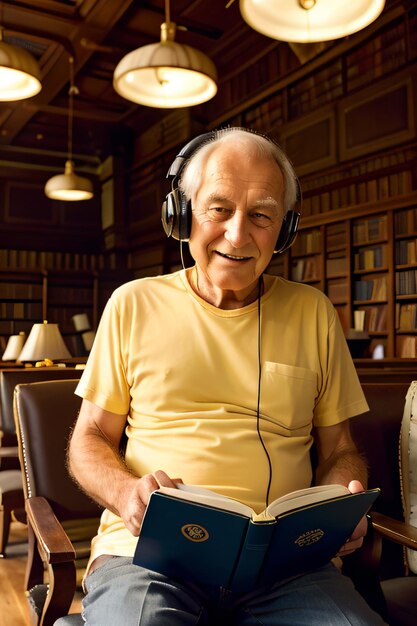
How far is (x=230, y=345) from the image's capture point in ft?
4.94

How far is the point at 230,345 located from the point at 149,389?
0.22 metres

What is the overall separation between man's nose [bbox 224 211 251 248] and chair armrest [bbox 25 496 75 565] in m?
0.80

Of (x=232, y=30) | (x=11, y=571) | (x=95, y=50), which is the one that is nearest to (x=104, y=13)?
(x=95, y=50)

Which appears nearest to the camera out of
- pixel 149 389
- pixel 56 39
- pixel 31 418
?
pixel 149 389

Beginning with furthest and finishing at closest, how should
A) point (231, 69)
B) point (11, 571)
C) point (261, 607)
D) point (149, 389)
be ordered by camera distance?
point (231, 69) < point (11, 571) < point (149, 389) < point (261, 607)

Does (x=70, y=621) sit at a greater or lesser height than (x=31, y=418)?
lesser

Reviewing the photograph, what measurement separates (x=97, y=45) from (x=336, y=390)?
651cm

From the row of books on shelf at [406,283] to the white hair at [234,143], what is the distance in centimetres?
427

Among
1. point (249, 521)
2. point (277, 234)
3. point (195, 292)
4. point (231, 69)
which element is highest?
point (231, 69)

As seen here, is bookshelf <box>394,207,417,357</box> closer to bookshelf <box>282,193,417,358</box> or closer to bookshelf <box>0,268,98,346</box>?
bookshelf <box>282,193,417,358</box>

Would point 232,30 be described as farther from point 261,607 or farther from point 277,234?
point 261,607

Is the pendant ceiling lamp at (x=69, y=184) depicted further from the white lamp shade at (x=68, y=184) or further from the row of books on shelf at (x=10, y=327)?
the row of books on shelf at (x=10, y=327)

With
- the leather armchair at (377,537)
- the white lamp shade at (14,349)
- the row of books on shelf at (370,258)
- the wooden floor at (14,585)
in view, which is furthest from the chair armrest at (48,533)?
the row of books on shelf at (370,258)

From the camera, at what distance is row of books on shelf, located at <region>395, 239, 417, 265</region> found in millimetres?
5559
